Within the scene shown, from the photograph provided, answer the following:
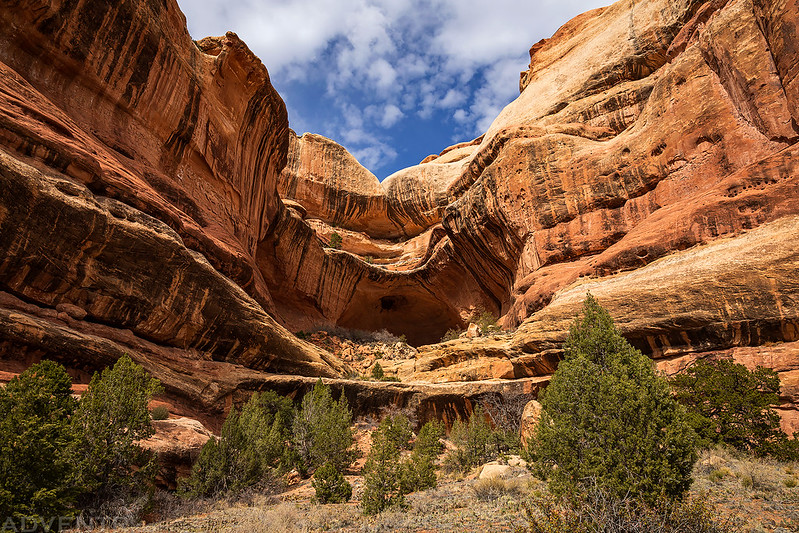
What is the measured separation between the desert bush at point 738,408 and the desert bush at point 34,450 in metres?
16.1

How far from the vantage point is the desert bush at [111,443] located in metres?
9.57

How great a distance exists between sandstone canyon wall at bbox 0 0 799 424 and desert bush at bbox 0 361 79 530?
505cm

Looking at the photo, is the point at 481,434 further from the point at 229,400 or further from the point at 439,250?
the point at 439,250

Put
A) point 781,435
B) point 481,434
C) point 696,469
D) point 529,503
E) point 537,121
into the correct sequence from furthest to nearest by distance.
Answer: point 537,121 → point 481,434 → point 781,435 → point 696,469 → point 529,503

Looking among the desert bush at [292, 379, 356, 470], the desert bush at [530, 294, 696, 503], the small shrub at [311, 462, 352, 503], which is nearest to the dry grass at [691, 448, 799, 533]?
the desert bush at [530, 294, 696, 503]

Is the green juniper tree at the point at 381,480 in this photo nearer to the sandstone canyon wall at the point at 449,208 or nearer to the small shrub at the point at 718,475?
the small shrub at the point at 718,475

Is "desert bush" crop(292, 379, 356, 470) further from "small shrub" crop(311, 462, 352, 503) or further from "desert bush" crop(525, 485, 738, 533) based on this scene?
"desert bush" crop(525, 485, 738, 533)

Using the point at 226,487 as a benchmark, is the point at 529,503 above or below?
above

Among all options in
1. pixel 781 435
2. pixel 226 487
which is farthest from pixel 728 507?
pixel 226 487

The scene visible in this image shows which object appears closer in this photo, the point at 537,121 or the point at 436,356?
the point at 436,356

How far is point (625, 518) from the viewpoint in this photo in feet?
19.4

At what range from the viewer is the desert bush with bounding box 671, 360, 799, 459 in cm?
1200

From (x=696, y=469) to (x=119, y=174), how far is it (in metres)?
22.3

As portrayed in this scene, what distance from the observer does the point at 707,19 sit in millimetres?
22469
